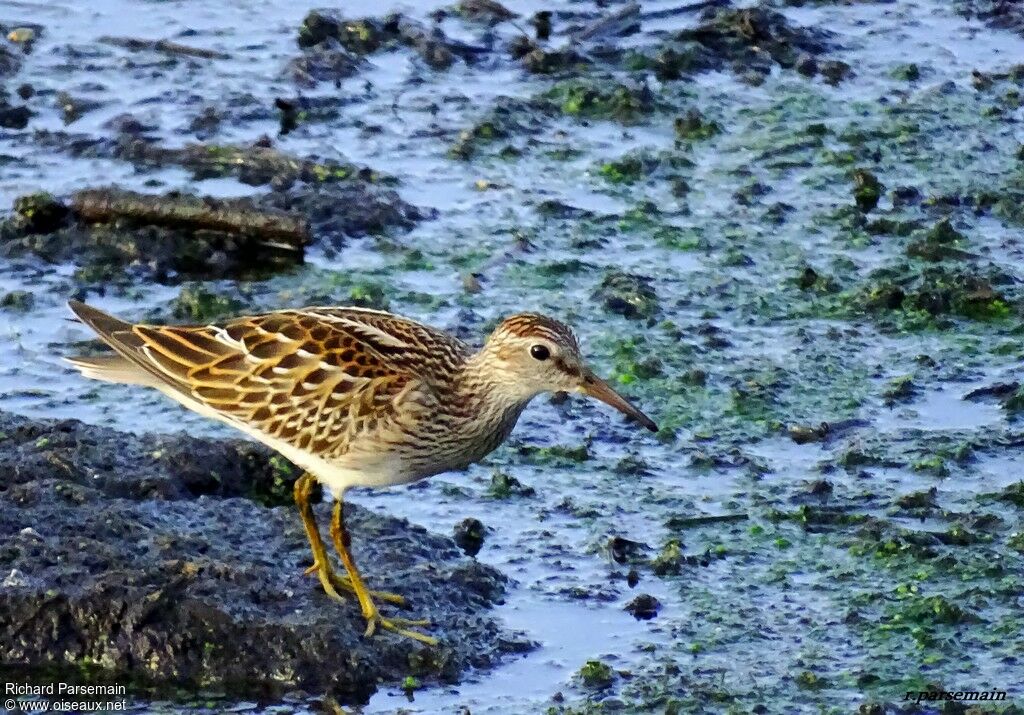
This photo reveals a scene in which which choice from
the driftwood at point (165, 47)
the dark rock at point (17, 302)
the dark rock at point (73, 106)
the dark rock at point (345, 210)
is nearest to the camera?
the dark rock at point (17, 302)

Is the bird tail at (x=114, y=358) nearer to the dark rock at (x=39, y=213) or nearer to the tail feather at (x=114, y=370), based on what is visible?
the tail feather at (x=114, y=370)

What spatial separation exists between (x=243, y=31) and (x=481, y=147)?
95.1 inches

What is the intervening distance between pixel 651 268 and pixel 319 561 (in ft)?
11.7

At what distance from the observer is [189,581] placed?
7770mm

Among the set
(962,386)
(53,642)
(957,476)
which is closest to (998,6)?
(962,386)

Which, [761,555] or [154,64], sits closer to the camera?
[761,555]

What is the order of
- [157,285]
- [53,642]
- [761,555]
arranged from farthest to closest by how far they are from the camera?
[157,285], [761,555], [53,642]

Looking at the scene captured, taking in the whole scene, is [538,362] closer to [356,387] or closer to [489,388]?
[489,388]

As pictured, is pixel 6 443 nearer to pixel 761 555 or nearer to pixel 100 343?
pixel 100 343

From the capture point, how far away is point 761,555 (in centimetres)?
859

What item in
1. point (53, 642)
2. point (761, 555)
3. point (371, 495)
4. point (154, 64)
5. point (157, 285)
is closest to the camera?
point (53, 642)

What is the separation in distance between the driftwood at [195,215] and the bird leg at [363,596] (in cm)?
316

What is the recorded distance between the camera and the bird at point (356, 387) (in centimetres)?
802

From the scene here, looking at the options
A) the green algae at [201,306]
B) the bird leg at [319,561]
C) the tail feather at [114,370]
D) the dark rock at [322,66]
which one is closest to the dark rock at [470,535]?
the bird leg at [319,561]
